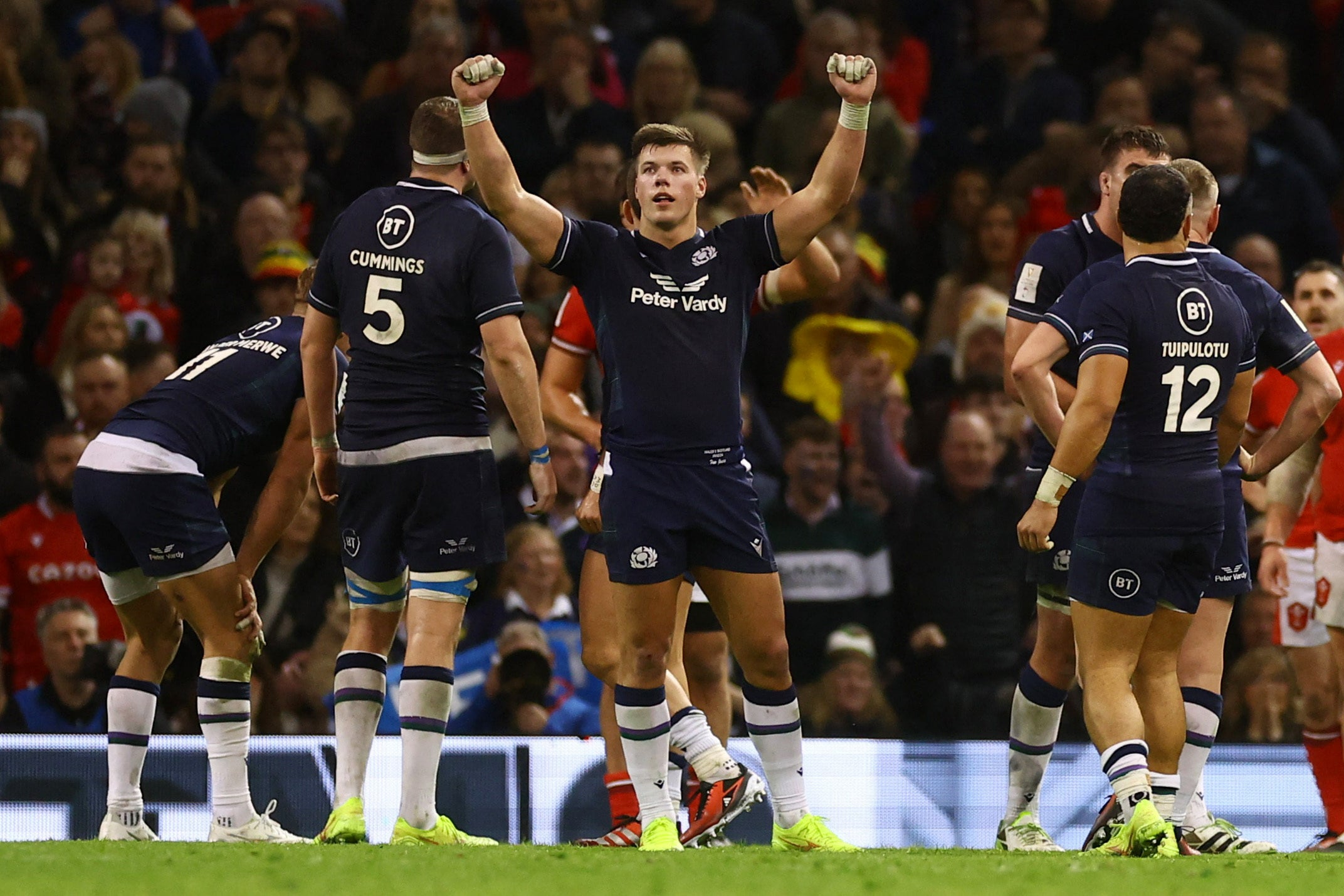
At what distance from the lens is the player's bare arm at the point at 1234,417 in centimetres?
725

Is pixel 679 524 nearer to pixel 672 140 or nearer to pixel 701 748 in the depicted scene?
pixel 701 748

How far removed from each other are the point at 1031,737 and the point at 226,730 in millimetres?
3120

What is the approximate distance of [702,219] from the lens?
12.2m

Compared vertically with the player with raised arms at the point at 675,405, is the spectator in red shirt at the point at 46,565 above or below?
below

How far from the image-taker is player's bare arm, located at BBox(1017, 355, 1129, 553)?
662 centimetres

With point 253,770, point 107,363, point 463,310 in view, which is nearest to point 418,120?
point 463,310

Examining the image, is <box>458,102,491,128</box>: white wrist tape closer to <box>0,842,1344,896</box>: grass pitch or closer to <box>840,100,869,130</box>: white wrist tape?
<box>840,100,869,130</box>: white wrist tape

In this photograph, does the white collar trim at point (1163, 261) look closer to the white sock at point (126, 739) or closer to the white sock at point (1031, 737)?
the white sock at point (1031, 737)

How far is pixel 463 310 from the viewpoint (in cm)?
720

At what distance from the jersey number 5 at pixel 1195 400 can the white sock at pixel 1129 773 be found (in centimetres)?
109

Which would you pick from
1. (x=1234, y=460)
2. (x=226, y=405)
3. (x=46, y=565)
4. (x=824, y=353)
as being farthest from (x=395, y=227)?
(x=824, y=353)

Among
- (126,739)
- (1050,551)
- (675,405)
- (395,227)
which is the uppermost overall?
(395,227)

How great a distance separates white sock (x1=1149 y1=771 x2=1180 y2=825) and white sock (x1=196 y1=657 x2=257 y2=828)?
11.2ft

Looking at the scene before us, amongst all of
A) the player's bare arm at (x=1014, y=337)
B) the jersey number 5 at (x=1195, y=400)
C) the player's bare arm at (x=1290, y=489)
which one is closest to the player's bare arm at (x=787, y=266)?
the player's bare arm at (x=1014, y=337)
